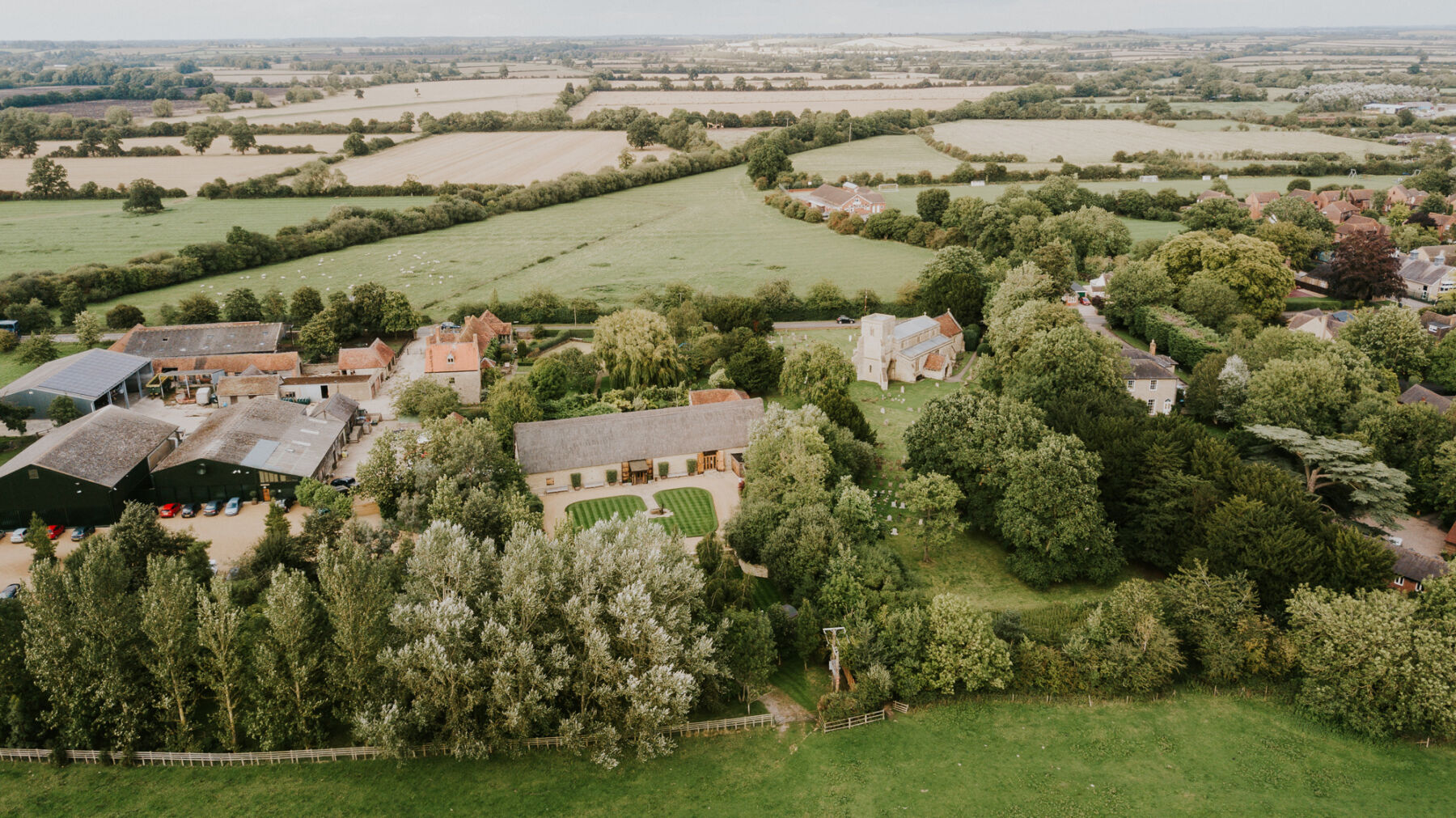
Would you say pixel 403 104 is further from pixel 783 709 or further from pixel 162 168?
pixel 783 709

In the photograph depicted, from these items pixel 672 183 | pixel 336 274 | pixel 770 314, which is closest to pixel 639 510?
pixel 770 314

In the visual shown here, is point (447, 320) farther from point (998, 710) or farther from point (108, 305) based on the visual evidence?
point (998, 710)

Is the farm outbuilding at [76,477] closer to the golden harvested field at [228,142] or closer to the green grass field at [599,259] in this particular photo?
the green grass field at [599,259]

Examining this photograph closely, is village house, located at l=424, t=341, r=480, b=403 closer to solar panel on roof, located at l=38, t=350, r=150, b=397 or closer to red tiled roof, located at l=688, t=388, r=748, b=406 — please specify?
red tiled roof, located at l=688, t=388, r=748, b=406

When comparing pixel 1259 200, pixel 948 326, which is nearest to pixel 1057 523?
pixel 948 326

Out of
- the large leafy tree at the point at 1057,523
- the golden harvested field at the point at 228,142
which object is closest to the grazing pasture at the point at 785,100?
the golden harvested field at the point at 228,142

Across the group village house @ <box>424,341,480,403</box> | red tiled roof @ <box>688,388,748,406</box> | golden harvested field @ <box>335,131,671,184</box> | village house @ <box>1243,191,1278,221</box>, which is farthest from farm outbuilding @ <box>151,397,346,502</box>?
village house @ <box>1243,191,1278,221</box>

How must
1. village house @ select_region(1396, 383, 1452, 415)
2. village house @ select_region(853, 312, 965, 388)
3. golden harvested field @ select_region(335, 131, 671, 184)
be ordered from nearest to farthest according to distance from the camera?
village house @ select_region(1396, 383, 1452, 415) → village house @ select_region(853, 312, 965, 388) → golden harvested field @ select_region(335, 131, 671, 184)
